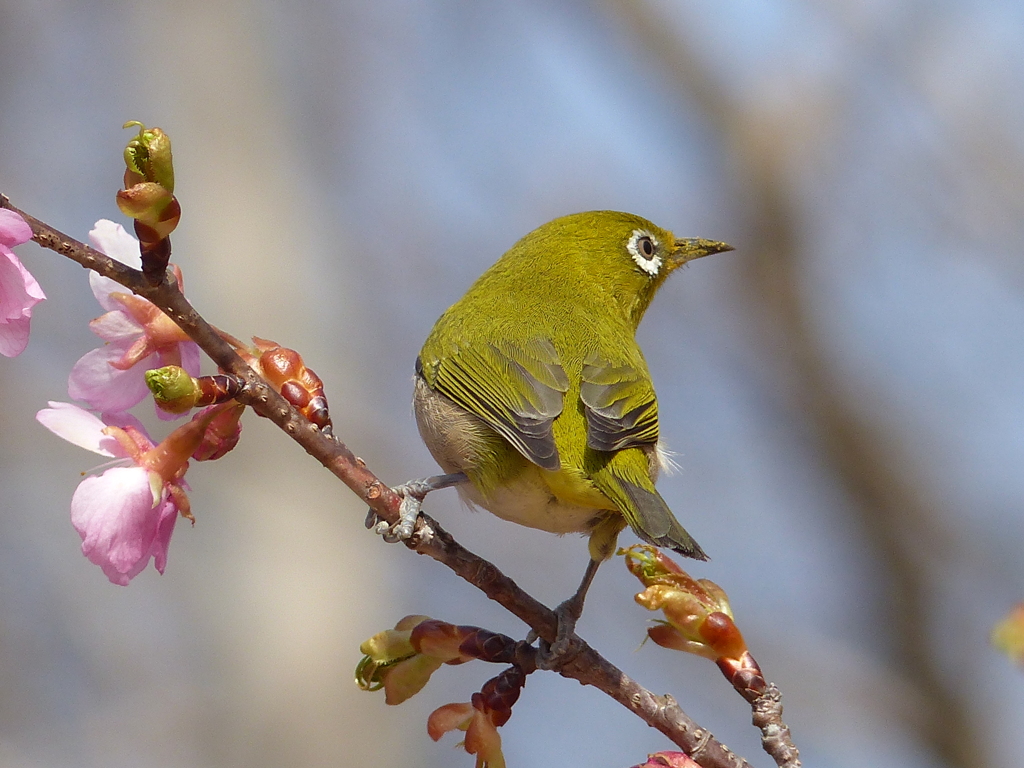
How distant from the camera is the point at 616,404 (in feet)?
10.0

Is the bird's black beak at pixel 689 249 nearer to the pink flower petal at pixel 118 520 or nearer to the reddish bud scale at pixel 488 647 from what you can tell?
the reddish bud scale at pixel 488 647

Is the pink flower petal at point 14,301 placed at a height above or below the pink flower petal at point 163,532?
above

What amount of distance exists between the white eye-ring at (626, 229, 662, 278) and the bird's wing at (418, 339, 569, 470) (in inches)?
44.1

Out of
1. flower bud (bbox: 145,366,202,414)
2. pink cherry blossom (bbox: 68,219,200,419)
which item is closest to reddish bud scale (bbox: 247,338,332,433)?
pink cherry blossom (bbox: 68,219,200,419)

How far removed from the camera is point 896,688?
283 inches

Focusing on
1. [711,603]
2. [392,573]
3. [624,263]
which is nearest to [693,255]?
[624,263]

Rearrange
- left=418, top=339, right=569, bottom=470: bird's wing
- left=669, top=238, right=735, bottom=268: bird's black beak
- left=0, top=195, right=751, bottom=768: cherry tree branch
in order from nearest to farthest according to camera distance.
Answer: left=0, top=195, right=751, bottom=768: cherry tree branch → left=418, top=339, right=569, bottom=470: bird's wing → left=669, top=238, right=735, bottom=268: bird's black beak

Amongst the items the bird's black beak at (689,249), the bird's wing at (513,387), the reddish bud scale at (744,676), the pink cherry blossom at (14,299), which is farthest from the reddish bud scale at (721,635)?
the bird's black beak at (689,249)

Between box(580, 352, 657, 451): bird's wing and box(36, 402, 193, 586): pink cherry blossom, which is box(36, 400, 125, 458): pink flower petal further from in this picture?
box(580, 352, 657, 451): bird's wing

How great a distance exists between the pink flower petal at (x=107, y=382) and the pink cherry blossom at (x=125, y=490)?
0.11 ft

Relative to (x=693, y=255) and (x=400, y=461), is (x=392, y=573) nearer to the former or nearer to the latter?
(x=400, y=461)

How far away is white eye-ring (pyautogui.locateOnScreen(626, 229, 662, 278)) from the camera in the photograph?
14.3ft

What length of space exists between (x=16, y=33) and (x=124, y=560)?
430 inches

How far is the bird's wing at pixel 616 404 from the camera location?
9.45 feet
